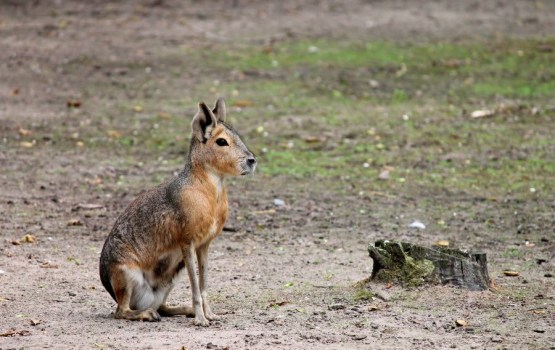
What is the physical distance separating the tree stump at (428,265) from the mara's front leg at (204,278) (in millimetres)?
1052

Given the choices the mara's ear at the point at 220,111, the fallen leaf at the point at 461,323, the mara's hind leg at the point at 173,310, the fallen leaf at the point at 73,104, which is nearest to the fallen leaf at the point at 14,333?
the mara's hind leg at the point at 173,310

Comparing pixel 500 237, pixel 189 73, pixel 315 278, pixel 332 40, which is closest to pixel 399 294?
pixel 315 278

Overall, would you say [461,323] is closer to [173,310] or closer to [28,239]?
[173,310]

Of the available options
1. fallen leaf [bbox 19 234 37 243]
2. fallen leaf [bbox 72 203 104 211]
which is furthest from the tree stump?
fallen leaf [bbox 72 203 104 211]

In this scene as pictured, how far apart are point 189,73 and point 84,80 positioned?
1.27 meters

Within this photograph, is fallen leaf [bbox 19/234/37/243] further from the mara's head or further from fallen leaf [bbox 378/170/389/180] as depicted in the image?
fallen leaf [bbox 378/170/389/180]

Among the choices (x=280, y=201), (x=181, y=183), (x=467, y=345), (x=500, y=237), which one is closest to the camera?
(x=467, y=345)

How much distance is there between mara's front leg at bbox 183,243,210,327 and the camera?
5.88 meters

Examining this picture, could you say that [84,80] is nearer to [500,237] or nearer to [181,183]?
[500,237]

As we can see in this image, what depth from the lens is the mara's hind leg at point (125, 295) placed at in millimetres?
6020

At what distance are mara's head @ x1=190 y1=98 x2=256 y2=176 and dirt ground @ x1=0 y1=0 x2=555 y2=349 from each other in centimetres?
84

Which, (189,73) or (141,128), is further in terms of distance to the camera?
(189,73)

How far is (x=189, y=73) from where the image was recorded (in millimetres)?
13164

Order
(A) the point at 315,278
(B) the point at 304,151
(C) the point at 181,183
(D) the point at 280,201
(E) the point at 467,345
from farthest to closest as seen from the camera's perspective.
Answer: (B) the point at 304,151 < (D) the point at 280,201 < (A) the point at 315,278 < (C) the point at 181,183 < (E) the point at 467,345
